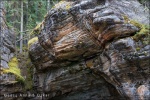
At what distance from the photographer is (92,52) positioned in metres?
11.0

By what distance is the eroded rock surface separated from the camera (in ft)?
29.7

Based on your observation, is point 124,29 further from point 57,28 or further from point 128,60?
point 57,28

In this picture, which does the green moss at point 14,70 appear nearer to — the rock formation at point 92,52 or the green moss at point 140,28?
the rock formation at point 92,52

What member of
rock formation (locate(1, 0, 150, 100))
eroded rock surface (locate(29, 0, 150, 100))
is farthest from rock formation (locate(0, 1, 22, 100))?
eroded rock surface (locate(29, 0, 150, 100))

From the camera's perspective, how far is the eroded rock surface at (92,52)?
905cm

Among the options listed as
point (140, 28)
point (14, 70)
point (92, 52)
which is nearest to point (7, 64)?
point (14, 70)

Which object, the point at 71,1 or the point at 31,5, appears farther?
the point at 31,5

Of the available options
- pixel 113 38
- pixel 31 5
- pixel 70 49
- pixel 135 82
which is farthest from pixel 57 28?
pixel 31 5

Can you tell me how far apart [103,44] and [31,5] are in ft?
54.3

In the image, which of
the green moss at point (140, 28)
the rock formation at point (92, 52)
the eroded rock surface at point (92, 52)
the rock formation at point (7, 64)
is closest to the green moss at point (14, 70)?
the rock formation at point (7, 64)

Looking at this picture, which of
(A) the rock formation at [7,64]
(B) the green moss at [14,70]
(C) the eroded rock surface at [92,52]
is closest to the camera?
(C) the eroded rock surface at [92,52]

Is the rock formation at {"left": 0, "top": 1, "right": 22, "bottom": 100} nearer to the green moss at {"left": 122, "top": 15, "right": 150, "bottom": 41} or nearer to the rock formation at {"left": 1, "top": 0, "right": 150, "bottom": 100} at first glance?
the rock formation at {"left": 1, "top": 0, "right": 150, "bottom": 100}

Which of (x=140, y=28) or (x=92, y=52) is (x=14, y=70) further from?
(x=140, y=28)

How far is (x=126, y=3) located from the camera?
11.0m
